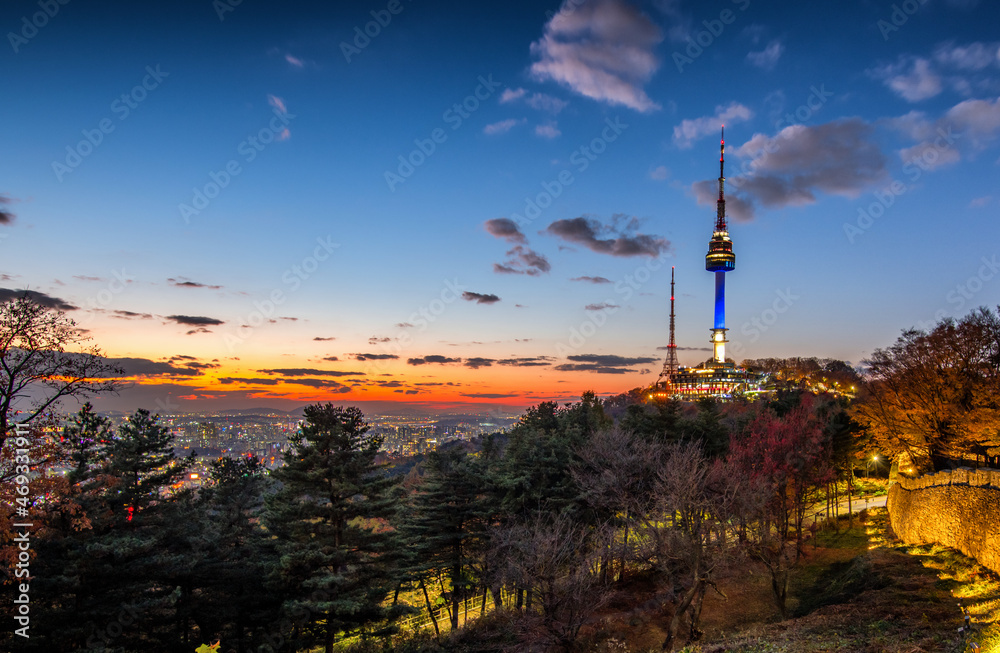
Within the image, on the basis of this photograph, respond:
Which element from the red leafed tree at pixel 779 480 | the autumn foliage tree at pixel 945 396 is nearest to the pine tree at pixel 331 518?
the red leafed tree at pixel 779 480

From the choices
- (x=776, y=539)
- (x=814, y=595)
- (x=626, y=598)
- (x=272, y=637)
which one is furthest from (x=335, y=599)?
(x=814, y=595)

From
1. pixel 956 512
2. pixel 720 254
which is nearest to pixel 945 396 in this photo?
pixel 956 512

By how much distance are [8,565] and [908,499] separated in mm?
37402

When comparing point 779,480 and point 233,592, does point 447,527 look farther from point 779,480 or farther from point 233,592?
point 779,480

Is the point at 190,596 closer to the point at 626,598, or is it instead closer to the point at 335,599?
the point at 335,599

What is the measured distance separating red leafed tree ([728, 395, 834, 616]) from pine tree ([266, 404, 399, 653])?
15.9 meters

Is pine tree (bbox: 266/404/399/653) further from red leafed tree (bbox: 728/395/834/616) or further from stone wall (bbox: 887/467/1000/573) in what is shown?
stone wall (bbox: 887/467/1000/573)

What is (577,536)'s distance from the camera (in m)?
26.7

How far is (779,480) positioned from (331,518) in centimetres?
2209

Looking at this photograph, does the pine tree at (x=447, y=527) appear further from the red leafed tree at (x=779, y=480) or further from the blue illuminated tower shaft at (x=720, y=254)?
the blue illuminated tower shaft at (x=720, y=254)

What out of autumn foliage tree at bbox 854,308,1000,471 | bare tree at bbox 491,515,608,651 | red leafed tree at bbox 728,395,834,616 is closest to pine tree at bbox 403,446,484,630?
bare tree at bbox 491,515,608,651

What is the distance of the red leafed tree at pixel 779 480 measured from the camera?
1990 centimetres

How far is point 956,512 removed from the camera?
733 inches

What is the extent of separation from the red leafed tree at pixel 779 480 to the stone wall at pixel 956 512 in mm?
4367
